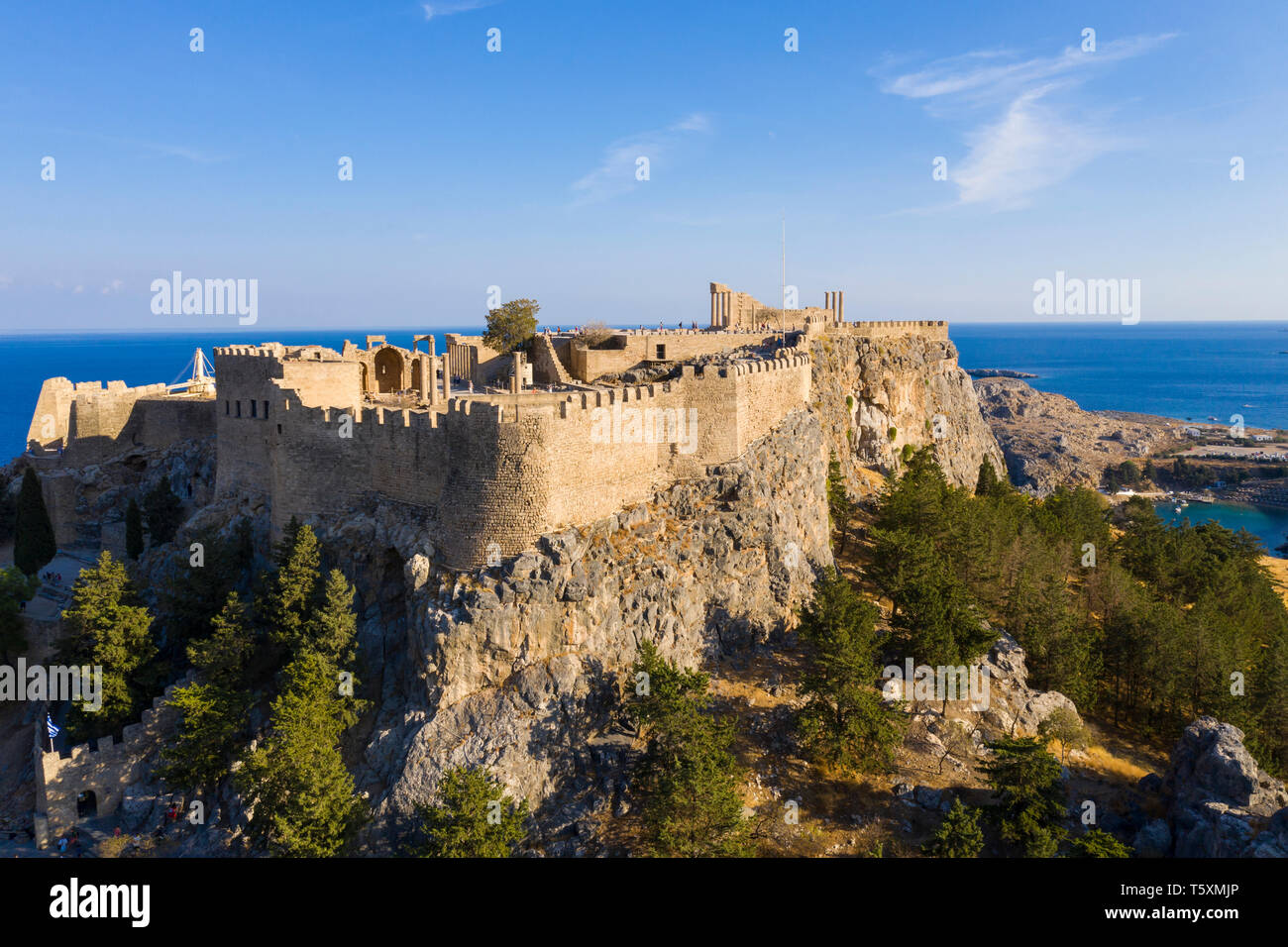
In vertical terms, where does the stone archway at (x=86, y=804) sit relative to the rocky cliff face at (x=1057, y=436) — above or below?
below

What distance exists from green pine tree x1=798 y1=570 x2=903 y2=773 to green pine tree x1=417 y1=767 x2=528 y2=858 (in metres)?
9.76

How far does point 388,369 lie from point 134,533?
1509cm

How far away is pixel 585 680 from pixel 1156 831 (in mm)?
17890

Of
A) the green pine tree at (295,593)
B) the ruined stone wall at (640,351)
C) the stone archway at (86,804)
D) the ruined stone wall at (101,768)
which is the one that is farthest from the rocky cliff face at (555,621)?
the ruined stone wall at (640,351)

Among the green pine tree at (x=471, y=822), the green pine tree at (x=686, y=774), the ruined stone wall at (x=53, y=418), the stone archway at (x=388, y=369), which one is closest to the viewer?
the green pine tree at (x=471, y=822)

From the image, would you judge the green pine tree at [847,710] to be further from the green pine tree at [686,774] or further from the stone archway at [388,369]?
the stone archway at [388,369]

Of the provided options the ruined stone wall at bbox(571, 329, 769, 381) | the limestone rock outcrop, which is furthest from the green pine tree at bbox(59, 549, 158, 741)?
the limestone rock outcrop

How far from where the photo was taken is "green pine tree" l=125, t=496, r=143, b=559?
39.5 m

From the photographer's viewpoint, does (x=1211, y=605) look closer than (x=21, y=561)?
Yes

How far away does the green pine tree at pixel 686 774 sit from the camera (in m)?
21.4

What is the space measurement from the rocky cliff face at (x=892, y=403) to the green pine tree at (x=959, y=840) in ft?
91.8

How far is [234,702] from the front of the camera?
89.9ft
